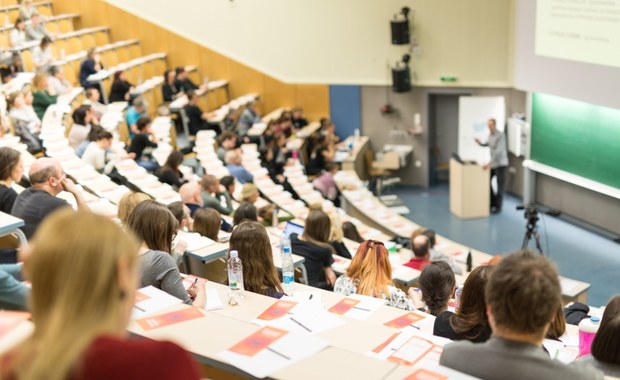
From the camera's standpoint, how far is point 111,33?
1502 centimetres

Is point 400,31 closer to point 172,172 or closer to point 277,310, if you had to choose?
point 172,172

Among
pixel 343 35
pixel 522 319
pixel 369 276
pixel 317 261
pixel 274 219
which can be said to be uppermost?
pixel 343 35

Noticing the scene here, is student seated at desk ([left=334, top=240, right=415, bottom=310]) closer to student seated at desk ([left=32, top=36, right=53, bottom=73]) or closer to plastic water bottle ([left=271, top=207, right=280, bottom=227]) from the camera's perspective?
plastic water bottle ([left=271, top=207, right=280, bottom=227])

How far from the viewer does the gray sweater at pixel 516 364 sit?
218cm

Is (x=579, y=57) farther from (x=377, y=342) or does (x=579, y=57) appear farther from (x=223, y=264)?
(x=377, y=342)

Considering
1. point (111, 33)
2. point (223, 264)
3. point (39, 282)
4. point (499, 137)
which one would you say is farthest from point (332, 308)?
Answer: point (111, 33)

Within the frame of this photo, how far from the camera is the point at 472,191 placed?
1189cm

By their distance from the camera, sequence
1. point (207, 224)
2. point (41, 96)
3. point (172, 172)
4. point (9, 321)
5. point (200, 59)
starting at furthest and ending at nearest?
point (200, 59) < point (41, 96) < point (172, 172) < point (207, 224) < point (9, 321)

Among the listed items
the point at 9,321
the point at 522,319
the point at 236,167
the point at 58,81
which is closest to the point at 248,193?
the point at 236,167

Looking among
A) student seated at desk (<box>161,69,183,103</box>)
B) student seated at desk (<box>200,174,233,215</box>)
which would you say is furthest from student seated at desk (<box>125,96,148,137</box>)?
student seated at desk (<box>200,174,233,215</box>)

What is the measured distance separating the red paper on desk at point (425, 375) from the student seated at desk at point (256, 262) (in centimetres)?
183

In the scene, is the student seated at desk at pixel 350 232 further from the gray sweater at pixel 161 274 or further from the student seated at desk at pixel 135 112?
the gray sweater at pixel 161 274

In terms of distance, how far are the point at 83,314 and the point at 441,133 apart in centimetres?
1281

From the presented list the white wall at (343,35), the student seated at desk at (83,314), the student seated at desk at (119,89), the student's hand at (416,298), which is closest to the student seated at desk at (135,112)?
the student seated at desk at (119,89)
